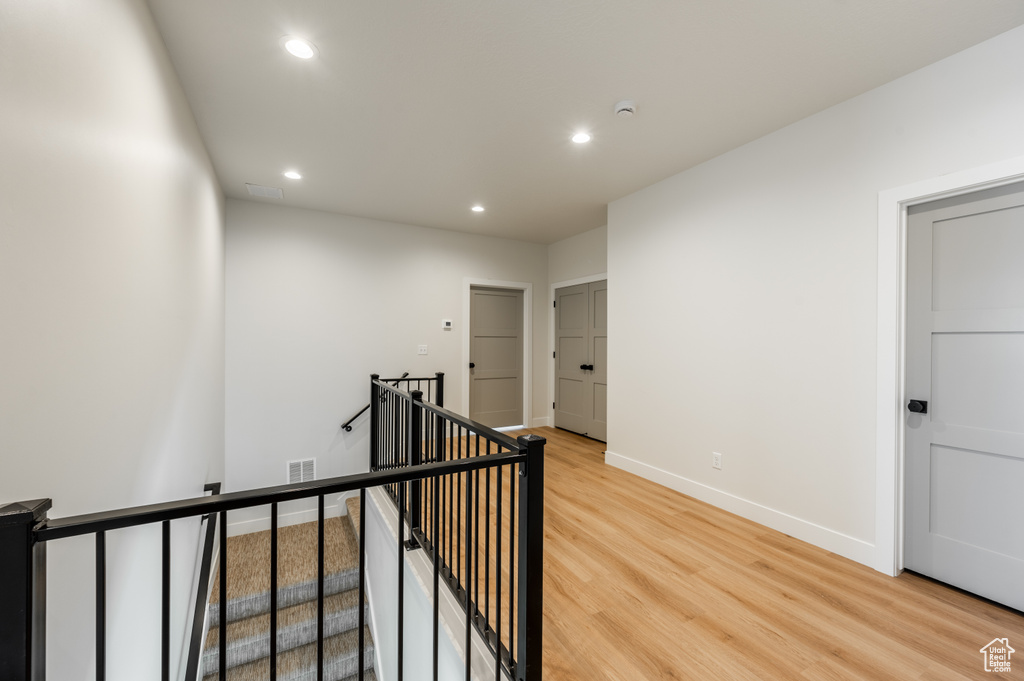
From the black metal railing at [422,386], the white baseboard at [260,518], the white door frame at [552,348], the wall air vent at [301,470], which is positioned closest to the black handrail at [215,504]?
the black metal railing at [422,386]

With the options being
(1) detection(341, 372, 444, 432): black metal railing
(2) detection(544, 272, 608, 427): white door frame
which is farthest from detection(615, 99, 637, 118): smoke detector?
(2) detection(544, 272, 608, 427): white door frame

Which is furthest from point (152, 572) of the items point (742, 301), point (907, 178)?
point (907, 178)

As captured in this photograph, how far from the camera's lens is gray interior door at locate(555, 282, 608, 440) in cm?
488

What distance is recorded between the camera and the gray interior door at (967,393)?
6.03 ft

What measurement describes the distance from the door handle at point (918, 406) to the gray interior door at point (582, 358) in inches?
106

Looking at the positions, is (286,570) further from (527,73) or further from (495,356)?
(527,73)

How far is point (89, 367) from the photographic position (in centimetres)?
114

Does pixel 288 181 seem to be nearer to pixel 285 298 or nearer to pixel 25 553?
pixel 285 298

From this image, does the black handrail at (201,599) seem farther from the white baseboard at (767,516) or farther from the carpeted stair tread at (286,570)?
the white baseboard at (767,516)

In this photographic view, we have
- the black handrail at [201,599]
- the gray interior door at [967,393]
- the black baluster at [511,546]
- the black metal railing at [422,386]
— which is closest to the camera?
the black baluster at [511,546]

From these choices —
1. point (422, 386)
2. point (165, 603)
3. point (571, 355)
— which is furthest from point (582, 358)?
point (165, 603)

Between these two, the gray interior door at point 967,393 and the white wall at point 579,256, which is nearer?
the gray interior door at point 967,393

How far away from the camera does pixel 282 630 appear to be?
297 cm

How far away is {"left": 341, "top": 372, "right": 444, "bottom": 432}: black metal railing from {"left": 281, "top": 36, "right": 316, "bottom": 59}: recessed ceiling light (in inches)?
115
